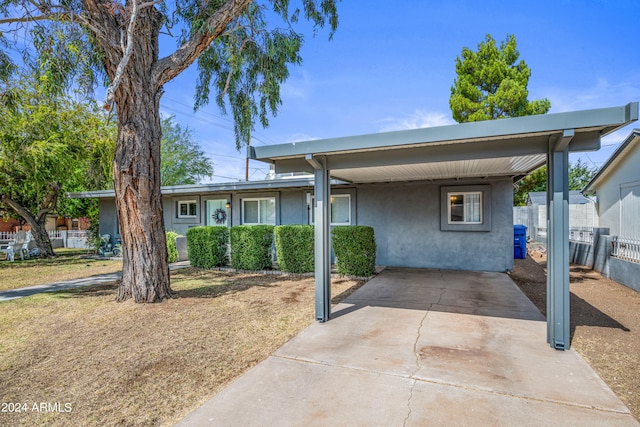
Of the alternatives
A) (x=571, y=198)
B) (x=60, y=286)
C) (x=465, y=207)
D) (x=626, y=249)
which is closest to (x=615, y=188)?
(x=626, y=249)

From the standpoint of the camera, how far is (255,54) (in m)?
7.97

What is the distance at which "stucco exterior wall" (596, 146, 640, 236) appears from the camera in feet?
32.1

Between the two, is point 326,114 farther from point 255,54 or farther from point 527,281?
point 527,281

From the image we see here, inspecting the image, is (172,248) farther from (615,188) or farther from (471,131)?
(615,188)

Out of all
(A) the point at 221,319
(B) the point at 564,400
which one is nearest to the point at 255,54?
(A) the point at 221,319

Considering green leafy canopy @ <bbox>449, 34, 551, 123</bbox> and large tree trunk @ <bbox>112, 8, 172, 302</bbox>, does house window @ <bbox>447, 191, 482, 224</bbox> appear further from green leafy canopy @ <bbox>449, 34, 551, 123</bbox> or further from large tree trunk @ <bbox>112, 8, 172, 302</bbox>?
large tree trunk @ <bbox>112, 8, 172, 302</bbox>

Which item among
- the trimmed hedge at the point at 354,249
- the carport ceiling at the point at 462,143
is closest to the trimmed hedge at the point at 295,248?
the trimmed hedge at the point at 354,249

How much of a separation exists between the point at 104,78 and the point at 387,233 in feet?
25.5

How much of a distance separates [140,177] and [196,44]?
269 centimetres

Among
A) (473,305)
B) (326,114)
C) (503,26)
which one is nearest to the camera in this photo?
(473,305)

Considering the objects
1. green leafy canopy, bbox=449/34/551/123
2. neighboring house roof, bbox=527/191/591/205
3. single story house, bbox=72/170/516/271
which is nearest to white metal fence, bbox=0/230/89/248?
single story house, bbox=72/170/516/271

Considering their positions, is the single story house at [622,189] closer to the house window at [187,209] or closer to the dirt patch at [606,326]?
the dirt patch at [606,326]

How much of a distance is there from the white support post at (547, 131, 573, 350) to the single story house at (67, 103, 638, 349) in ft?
0.03

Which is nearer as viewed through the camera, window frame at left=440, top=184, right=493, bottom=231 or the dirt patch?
the dirt patch
